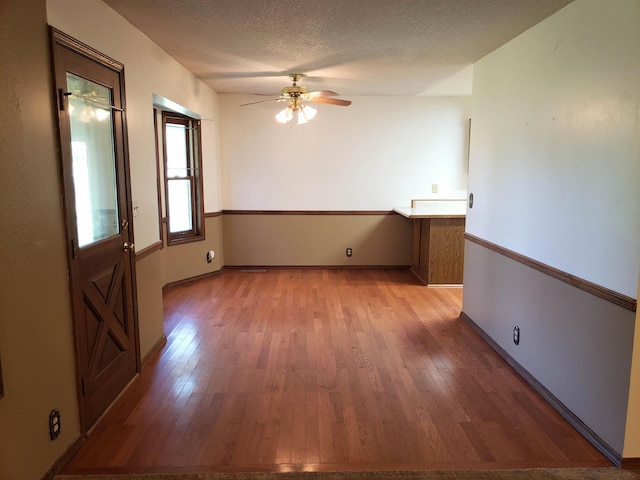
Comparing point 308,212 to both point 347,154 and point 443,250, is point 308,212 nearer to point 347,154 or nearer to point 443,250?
point 347,154

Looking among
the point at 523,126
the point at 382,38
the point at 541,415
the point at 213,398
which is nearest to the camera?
the point at 541,415

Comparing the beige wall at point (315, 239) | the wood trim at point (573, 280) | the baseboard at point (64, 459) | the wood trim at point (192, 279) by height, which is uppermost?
the wood trim at point (573, 280)

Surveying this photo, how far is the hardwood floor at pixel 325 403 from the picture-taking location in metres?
2.23

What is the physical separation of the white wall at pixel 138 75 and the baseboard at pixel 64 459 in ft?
4.42

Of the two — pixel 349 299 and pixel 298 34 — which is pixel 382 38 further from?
pixel 349 299

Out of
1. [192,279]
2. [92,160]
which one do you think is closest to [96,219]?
[92,160]

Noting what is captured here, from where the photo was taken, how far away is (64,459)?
215 centimetres

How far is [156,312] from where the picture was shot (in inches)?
142

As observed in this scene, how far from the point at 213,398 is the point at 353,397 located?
0.87m

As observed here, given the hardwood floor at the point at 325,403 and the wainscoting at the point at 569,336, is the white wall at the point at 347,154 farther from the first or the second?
the wainscoting at the point at 569,336

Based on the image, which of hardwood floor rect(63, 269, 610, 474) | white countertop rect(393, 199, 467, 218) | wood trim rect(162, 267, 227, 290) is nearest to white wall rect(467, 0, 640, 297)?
hardwood floor rect(63, 269, 610, 474)

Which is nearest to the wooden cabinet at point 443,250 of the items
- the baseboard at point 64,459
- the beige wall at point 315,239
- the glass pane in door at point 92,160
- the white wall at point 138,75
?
the beige wall at point 315,239

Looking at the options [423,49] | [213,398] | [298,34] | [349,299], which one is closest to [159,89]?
[298,34]

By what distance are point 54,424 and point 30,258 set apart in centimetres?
79
